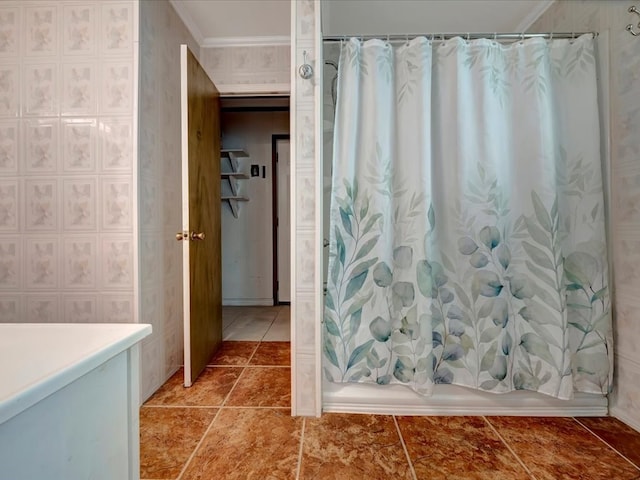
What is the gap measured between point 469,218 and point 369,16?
168cm

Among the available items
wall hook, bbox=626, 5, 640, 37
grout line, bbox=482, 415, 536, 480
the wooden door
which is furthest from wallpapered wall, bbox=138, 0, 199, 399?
wall hook, bbox=626, 5, 640, 37

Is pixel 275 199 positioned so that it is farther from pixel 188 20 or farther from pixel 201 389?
pixel 201 389

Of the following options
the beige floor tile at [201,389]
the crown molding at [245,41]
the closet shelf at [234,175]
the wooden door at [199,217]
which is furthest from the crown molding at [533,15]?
the beige floor tile at [201,389]

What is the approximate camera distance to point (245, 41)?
2492mm

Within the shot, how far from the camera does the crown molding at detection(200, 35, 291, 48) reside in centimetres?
247

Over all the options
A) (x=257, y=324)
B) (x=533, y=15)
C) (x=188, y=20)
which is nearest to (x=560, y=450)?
(x=257, y=324)

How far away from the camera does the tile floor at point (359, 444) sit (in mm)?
1161

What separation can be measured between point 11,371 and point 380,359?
1365 mm

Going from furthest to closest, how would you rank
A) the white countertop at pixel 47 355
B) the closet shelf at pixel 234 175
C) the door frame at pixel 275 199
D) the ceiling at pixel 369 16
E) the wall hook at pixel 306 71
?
1. the door frame at pixel 275 199
2. the closet shelf at pixel 234 175
3. the ceiling at pixel 369 16
4. the wall hook at pixel 306 71
5. the white countertop at pixel 47 355

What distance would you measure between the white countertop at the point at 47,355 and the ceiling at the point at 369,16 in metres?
2.12

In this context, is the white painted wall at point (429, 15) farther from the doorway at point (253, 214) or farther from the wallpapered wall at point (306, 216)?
the doorway at point (253, 214)

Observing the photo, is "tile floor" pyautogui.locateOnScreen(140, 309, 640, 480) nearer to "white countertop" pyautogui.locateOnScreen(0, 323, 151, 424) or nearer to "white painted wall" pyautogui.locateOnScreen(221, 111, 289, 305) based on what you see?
"white countertop" pyautogui.locateOnScreen(0, 323, 151, 424)

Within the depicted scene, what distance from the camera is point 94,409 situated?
51 cm

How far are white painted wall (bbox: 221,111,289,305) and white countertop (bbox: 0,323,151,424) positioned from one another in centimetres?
304
